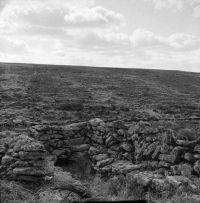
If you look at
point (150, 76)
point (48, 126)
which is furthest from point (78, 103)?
point (150, 76)

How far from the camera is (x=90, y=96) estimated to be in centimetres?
2964

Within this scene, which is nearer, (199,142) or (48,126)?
(199,142)

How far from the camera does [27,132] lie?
60.3 ft

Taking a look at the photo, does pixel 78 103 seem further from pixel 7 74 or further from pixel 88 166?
pixel 7 74

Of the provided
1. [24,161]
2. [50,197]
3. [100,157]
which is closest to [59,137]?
[100,157]

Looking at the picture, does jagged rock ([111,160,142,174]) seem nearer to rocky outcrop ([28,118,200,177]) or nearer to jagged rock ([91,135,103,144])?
rocky outcrop ([28,118,200,177])

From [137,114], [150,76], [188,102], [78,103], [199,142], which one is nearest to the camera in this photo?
[199,142]

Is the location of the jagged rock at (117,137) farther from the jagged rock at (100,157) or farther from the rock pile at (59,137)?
the rock pile at (59,137)

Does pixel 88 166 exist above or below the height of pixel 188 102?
below

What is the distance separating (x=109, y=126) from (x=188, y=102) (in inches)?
506

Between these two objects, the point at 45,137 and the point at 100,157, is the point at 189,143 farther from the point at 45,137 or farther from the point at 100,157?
the point at 45,137

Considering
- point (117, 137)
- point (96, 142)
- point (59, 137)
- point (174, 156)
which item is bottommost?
point (96, 142)

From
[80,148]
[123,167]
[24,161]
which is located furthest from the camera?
[80,148]

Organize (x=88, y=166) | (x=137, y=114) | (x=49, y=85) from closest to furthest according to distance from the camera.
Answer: (x=88, y=166) < (x=137, y=114) < (x=49, y=85)
